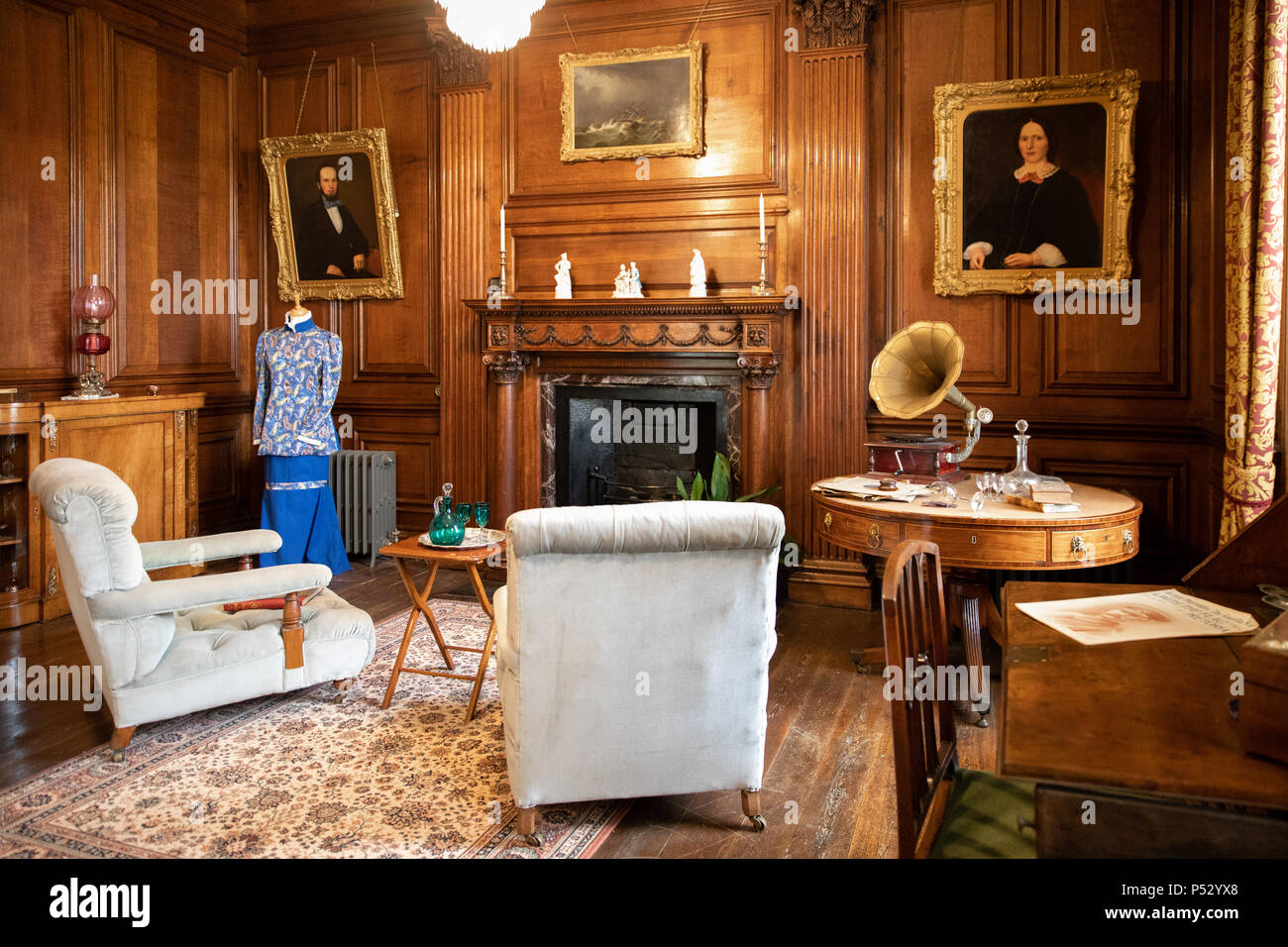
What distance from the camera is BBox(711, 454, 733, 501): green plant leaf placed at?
5496 millimetres

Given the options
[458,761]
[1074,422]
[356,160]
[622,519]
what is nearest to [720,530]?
[622,519]

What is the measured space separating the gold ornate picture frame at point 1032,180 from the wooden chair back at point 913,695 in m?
3.68

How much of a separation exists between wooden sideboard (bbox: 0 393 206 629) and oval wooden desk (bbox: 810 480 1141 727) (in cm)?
397

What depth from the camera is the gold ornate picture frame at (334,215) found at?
666cm

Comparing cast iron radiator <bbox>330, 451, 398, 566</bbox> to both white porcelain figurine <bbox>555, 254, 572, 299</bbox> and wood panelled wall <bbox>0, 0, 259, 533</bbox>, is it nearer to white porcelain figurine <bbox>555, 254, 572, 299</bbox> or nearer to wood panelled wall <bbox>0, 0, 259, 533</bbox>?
wood panelled wall <bbox>0, 0, 259, 533</bbox>

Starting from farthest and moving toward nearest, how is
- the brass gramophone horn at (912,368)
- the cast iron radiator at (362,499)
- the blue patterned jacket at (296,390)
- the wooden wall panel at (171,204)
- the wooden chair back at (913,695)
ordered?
the cast iron radiator at (362,499)
the wooden wall panel at (171,204)
the blue patterned jacket at (296,390)
the brass gramophone horn at (912,368)
the wooden chair back at (913,695)

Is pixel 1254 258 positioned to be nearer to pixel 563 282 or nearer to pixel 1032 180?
pixel 1032 180

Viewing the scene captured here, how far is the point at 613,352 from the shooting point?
5887mm

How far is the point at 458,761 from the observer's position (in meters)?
3.24

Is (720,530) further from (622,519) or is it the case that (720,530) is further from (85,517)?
(85,517)

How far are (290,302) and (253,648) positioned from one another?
13.8 feet

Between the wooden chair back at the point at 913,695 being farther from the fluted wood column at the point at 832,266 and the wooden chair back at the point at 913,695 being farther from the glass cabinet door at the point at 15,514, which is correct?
the glass cabinet door at the point at 15,514

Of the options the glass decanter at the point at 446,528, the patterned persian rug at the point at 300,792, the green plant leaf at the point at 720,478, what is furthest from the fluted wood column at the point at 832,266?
the patterned persian rug at the point at 300,792

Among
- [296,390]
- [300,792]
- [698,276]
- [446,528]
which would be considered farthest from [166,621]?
[698,276]
